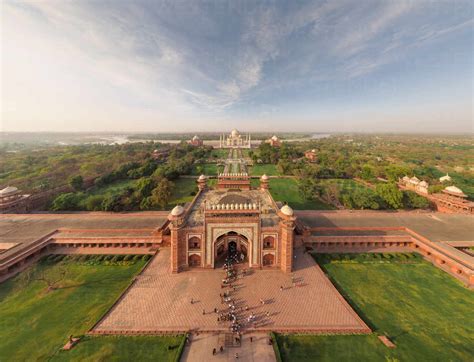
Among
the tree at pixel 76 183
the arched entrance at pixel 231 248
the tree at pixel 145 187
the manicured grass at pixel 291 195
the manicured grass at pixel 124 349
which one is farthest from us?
the tree at pixel 76 183

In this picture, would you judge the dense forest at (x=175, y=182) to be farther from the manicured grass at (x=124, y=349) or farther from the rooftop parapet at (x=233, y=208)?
the manicured grass at (x=124, y=349)

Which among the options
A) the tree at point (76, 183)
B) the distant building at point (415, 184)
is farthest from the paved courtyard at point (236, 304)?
the distant building at point (415, 184)

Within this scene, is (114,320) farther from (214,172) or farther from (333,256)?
(214,172)

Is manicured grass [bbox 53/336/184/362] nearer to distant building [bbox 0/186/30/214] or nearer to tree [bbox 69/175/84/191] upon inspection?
distant building [bbox 0/186/30/214]

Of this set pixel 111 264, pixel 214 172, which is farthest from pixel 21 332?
pixel 214 172

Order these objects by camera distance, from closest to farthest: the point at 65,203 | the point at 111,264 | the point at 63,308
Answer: the point at 63,308, the point at 111,264, the point at 65,203

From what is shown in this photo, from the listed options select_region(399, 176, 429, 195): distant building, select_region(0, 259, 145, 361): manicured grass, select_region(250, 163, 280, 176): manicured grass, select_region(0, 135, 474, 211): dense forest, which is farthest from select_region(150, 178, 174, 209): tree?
select_region(399, 176, 429, 195): distant building
